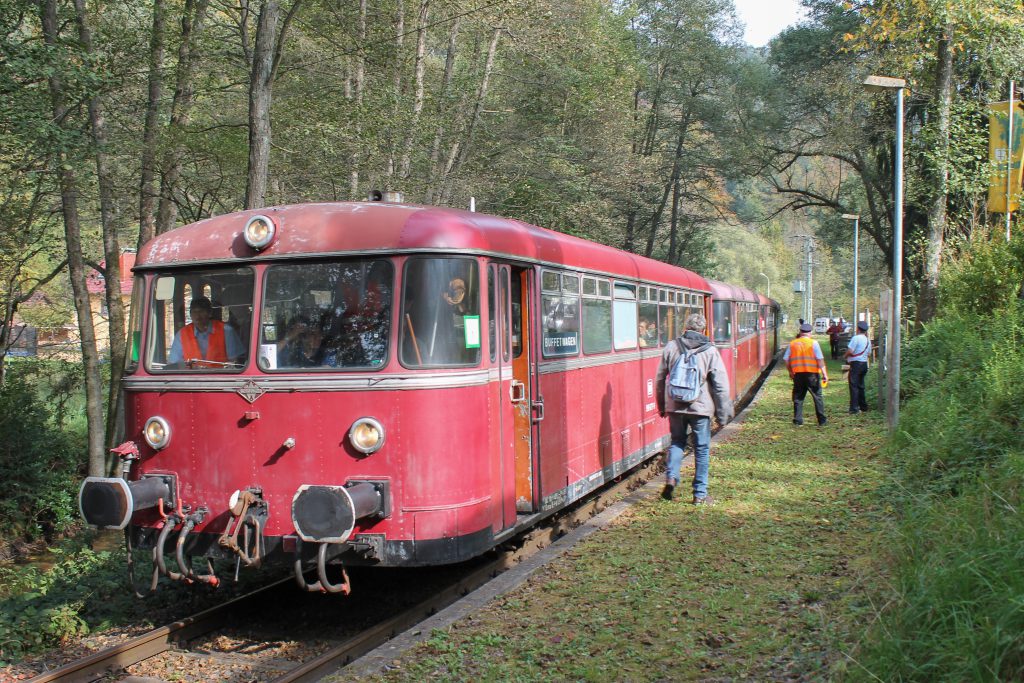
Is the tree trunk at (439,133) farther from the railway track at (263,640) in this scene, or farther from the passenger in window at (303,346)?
the passenger in window at (303,346)

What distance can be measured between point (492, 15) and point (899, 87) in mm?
9612

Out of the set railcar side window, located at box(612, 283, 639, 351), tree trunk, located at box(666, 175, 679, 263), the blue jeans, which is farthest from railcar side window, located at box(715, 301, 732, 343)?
tree trunk, located at box(666, 175, 679, 263)

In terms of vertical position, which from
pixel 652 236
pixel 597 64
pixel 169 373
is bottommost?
pixel 169 373

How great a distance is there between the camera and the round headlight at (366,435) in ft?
19.7

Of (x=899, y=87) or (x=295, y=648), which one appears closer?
(x=295, y=648)

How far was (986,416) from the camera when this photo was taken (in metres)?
8.48

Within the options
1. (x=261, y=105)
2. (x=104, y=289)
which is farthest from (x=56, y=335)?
(x=261, y=105)

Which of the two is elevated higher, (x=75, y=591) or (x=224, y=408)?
(x=224, y=408)

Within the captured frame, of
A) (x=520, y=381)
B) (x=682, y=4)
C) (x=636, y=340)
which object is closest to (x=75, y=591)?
(x=520, y=381)

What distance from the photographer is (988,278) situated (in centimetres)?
1511

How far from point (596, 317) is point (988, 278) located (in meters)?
9.05

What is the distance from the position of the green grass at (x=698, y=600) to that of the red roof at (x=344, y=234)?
255 centimetres

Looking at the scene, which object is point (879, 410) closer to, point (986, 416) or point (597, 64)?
point (986, 416)

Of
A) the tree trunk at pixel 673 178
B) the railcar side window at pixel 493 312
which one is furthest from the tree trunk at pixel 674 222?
the railcar side window at pixel 493 312
